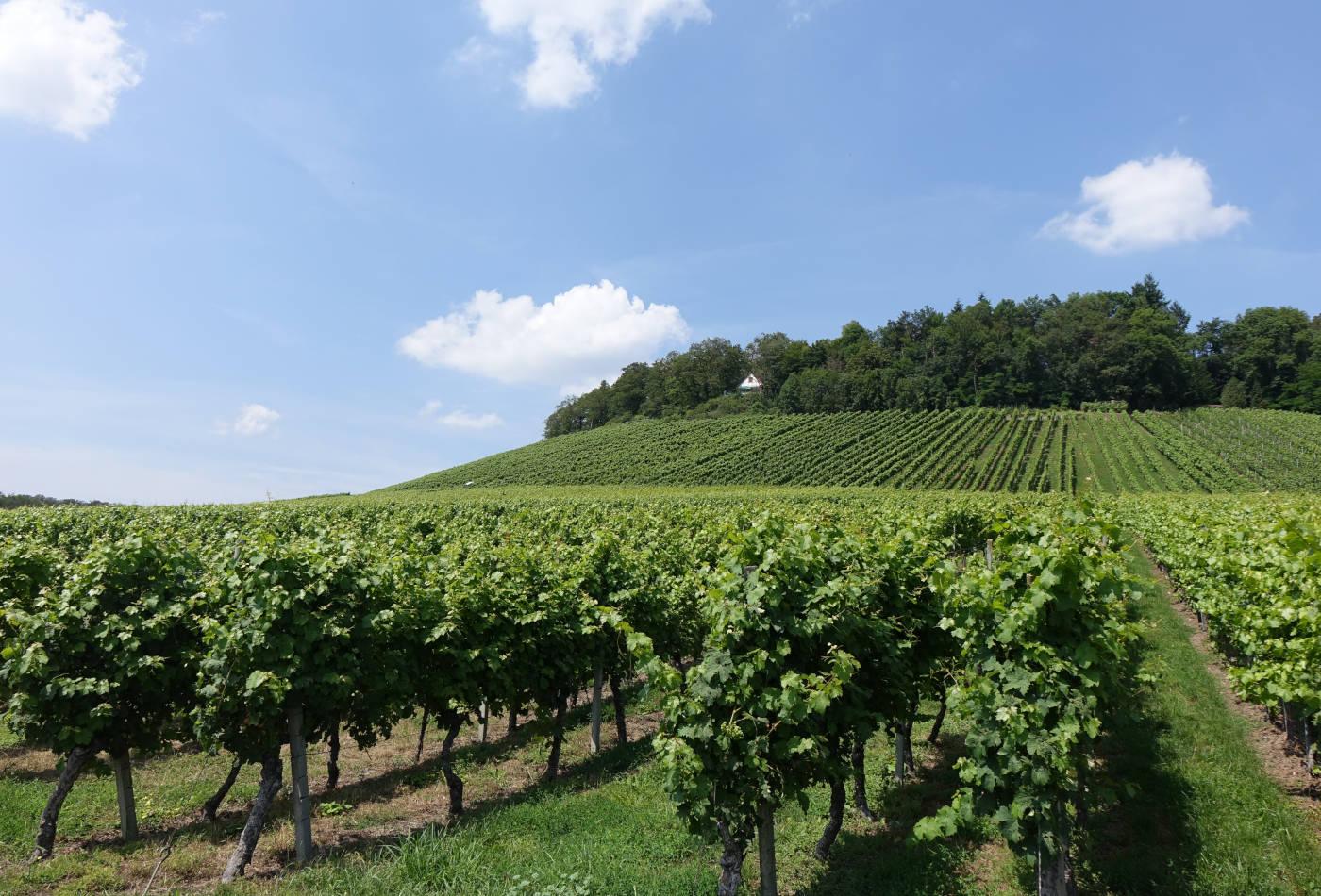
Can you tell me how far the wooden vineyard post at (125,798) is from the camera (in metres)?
7.86

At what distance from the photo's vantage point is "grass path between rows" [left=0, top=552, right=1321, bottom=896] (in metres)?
5.93

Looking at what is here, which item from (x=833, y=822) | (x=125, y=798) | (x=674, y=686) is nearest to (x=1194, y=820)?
(x=833, y=822)

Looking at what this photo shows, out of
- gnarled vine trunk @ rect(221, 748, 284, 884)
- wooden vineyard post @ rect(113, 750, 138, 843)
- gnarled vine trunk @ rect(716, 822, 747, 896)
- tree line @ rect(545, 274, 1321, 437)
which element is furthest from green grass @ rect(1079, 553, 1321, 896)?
tree line @ rect(545, 274, 1321, 437)

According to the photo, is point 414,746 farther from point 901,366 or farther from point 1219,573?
point 901,366

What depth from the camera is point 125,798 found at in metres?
7.95

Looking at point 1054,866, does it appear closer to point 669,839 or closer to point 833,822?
point 833,822

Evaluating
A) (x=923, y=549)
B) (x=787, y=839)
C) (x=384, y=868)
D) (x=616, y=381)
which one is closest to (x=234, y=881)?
(x=384, y=868)

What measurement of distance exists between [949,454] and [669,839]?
72189 millimetres

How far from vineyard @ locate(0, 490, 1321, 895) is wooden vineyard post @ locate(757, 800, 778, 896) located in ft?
0.09

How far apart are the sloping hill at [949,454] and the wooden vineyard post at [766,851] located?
61.3 metres

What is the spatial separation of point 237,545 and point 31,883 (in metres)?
3.54

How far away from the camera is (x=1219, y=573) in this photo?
1106 cm

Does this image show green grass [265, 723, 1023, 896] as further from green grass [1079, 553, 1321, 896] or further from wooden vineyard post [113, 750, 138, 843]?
wooden vineyard post [113, 750, 138, 843]

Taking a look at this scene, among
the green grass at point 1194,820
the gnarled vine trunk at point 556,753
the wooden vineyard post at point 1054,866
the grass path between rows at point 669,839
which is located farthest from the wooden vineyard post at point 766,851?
the gnarled vine trunk at point 556,753
